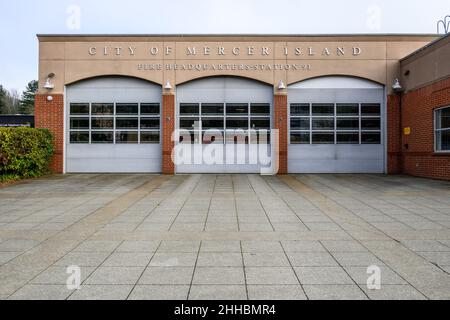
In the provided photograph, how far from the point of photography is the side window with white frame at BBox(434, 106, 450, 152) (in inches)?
590

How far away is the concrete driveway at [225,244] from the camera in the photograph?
425 centimetres

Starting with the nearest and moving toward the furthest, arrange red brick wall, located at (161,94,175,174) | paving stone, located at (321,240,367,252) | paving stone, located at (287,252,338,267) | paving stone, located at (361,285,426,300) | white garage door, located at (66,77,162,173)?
paving stone, located at (361,285,426,300), paving stone, located at (287,252,338,267), paving stone, located at (321,240,367,252), red brick wall, located at (161,94,175,174), white garage door, located at (66,77,162,173)

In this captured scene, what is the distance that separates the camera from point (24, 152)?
1579cm

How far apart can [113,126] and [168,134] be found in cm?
276

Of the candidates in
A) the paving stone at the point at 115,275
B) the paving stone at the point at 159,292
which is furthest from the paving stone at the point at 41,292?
the paving stone at the point at 159,292

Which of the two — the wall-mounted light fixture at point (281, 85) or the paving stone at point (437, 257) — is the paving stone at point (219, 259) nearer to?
the paving stone at point (437, 257)

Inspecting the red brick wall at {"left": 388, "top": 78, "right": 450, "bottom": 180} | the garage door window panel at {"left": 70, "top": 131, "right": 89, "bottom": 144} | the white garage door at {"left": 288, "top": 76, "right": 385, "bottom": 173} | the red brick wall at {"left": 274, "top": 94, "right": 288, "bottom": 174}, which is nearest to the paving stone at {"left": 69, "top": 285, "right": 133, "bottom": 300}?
the red brick wall at {"left": 388, "top": 78, "right": 450, "bottom": 180}

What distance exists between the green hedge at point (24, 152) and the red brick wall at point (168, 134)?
512cm

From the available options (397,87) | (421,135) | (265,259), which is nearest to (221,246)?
(265,259)

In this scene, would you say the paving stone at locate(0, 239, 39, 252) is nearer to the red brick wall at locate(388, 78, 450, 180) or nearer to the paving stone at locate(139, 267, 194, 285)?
the paving stone at locate(139, 267, 194, 285)

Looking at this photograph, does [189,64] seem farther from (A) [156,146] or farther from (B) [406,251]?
(B) [406,251]

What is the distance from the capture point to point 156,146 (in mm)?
18750

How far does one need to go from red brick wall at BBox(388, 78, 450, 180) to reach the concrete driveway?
4194 mm

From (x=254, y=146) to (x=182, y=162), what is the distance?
350cm
